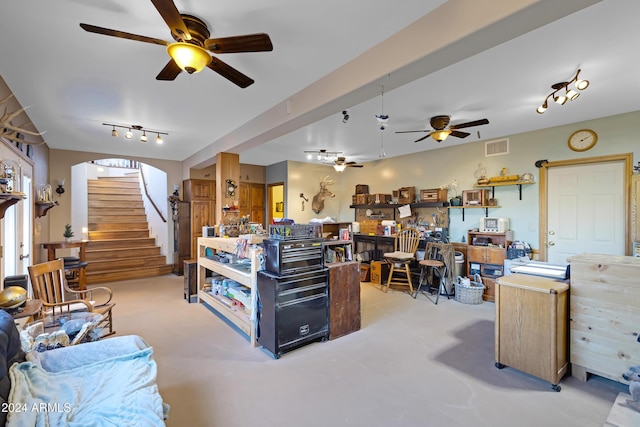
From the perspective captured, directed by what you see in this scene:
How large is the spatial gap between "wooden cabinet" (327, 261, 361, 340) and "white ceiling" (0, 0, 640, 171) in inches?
69.5

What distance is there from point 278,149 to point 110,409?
5104 mm

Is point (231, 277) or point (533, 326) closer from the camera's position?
point (533, 326)

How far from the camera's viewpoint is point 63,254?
589cm

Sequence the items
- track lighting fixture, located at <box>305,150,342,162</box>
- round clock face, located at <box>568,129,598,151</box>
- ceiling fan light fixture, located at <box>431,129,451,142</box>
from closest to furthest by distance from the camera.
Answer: ceiling fan light fixture, located at <box>431,129,451,142</box> < round clock face, located at <box>568,129,598,151</box> < track lighting fixture, located at <box>305,150,342,162</box>

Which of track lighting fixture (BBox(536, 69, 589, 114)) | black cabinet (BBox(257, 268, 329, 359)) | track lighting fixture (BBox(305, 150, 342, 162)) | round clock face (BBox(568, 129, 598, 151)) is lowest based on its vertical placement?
black cabinet (BBox(257, 268, 329, 359))

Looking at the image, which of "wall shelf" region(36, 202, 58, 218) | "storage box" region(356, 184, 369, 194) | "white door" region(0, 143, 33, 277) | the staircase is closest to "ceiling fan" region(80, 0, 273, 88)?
"white door" region(0, 143, 33, 277)

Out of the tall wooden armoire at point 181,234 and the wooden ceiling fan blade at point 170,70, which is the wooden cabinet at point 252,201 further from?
the wooden ceiling fan blade at point 170,70

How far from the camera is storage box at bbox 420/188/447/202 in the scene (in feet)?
18.5

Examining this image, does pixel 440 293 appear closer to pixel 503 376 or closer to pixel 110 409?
pixel 503 376

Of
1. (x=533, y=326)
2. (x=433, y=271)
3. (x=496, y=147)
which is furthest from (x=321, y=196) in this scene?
(x=533, y=326)

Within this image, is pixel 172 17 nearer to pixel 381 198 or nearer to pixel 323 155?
pixel 323 155

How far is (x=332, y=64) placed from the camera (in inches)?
102

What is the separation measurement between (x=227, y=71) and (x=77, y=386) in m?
2.26

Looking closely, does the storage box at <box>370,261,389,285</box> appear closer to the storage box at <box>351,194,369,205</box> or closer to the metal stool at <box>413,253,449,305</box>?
the metal stool at <box>413,253,449,305</box>
